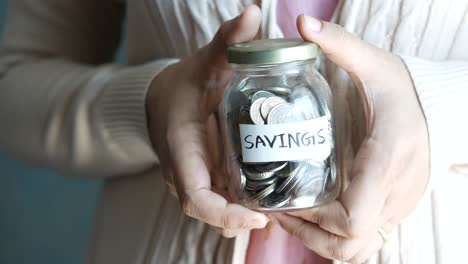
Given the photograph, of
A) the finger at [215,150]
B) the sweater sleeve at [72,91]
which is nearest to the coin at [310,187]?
the finger at [215,150]

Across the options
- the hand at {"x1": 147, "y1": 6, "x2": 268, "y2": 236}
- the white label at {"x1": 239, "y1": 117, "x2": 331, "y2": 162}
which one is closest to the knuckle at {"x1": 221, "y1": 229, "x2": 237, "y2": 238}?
the hand at {"x1": 147, "y1": 6, "x2": 268, "y2": 236}

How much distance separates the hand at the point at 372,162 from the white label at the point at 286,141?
0.17ft

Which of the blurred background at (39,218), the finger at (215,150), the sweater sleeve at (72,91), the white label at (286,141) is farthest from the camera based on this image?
the blurred background at (39,218)

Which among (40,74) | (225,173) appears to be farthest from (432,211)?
(40,74)

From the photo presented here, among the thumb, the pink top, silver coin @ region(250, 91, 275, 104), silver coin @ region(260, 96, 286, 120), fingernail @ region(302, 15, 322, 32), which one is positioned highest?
fingernail @ region(302, 15, 322, 32)

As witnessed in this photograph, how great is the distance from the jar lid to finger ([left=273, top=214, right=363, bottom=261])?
0.46ft

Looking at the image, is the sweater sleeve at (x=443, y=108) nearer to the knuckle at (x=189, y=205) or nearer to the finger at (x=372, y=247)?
the finger at (x=372, y=247)

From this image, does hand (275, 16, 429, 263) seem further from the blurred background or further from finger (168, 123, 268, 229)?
the blurred background

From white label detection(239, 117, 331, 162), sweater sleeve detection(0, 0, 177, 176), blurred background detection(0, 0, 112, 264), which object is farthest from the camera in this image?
blurred background detection(0, 0, 112, 264)

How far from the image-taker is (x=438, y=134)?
2.14 feet

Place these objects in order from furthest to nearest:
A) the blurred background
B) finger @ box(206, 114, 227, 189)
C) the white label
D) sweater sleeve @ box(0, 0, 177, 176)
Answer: the blurred background → sweater sleeve @ box(0, 0, 177, 176) → finger @ box(206, 114, 227, 189) → the white label

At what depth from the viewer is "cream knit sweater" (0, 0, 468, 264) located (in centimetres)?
70

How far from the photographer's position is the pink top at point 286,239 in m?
0.73

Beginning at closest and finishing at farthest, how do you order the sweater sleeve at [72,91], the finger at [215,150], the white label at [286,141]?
the white label at [286,141], the finger at [215,150], the sweater sleeve at [72,91]
